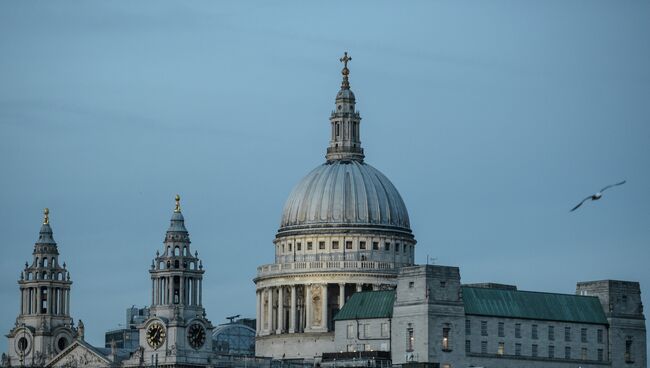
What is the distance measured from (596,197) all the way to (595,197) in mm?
254

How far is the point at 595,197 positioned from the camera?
586ft

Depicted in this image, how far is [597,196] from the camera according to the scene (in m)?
177

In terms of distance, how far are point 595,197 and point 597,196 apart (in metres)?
1.38

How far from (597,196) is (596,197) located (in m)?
1.13

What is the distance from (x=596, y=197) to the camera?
586 ft
